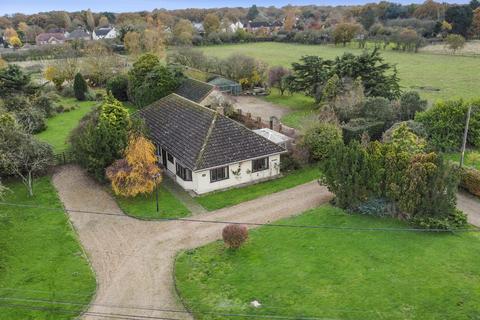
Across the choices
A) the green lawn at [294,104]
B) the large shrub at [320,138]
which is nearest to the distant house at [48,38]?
the green lawn at [294,104]

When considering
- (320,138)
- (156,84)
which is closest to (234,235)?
(320,138)

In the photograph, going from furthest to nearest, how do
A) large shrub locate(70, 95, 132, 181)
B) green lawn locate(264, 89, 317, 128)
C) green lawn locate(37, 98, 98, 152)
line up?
green lawn locate(264, 89, 317, 128) → green lawn locate(37, 98, 98, 152) → large shrub locate(70, 95, 132, 181)

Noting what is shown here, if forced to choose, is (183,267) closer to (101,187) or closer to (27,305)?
(27,305)

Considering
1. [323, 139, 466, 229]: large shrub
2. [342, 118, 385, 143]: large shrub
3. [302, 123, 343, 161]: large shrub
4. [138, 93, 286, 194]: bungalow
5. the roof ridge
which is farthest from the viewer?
[342, 118, 385, 143]: large shrub

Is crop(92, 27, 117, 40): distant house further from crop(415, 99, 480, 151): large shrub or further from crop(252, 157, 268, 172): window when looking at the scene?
crop(415, 99, 480, 151): large shrub

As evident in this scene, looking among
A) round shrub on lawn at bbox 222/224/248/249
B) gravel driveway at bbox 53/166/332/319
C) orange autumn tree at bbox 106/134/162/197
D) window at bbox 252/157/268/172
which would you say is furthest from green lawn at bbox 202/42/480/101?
round shrub on lawn at bbox 222/224/248/249

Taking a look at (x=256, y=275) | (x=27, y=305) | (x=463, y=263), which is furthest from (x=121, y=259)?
(x=463, y=263)

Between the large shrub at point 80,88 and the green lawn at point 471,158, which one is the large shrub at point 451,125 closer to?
the green lawn at point 471,158
